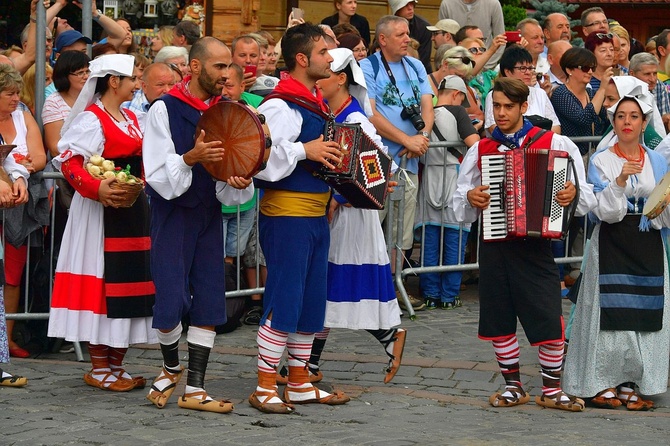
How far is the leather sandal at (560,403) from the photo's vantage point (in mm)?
7750

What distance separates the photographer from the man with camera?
404 inches

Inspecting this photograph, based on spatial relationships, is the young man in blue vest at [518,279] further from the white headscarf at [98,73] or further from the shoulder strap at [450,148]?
the shoulder strap at [450,148]

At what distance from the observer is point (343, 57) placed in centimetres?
798

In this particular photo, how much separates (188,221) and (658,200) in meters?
2.85

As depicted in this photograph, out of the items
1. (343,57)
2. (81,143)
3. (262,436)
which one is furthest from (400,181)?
(262,436)

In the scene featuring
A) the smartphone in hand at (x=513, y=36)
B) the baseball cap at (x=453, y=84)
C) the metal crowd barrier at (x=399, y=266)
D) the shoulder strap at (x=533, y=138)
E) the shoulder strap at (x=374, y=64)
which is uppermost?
the smartphone in hand at (x=513, y=36)

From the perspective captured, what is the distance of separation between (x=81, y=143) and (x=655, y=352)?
381cm

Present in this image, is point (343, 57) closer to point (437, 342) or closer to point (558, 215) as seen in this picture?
point (558, 215)

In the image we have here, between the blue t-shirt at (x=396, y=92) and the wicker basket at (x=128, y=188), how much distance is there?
10.4 feet

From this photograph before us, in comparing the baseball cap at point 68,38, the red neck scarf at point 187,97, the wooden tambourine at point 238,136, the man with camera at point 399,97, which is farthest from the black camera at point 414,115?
the wooden tambourine at point 238,136

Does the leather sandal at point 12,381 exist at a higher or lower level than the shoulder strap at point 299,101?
lower

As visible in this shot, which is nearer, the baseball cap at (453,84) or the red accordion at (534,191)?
the red accordion at (534,191)

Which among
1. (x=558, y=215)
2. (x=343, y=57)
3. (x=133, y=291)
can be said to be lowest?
(x=133, y=291)

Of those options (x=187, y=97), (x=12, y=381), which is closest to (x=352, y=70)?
(x=187, y=97)
